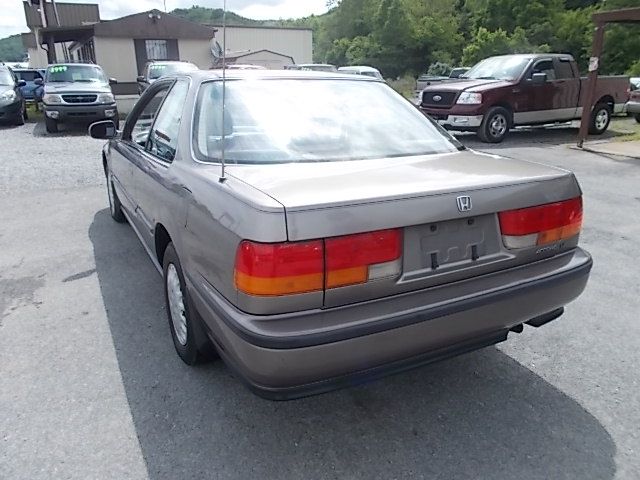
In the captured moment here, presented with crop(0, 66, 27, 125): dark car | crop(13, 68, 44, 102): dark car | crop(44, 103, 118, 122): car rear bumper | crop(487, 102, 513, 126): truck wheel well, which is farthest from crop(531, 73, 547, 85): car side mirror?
crop(13, 68, 44, 102): dark car

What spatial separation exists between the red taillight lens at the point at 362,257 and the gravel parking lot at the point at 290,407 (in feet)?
2.75

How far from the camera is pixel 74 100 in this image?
1252 centimetres

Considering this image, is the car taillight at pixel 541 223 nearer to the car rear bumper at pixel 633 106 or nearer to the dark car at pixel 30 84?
the car rear bumper at pixel 633 106

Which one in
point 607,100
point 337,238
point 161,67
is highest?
point 161,67

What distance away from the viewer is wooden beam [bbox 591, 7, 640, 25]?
31.1 feet

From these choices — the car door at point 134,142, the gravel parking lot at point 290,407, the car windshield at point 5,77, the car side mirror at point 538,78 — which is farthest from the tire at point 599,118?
the car windshield at point 5,77

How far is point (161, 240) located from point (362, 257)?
1.65m

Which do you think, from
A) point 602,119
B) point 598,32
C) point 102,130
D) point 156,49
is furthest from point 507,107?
point 156,49

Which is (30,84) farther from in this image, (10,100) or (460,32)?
(460,32)

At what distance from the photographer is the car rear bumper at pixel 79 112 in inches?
487

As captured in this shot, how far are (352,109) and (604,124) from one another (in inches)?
484

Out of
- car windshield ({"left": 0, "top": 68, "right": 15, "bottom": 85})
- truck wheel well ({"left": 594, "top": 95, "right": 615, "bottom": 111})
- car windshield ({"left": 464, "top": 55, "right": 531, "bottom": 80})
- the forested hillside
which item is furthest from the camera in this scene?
the forested hillside

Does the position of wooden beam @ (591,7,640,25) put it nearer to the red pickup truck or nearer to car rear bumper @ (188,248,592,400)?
the red pickup truck

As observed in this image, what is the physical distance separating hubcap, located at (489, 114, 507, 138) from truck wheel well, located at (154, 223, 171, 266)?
9.55m
